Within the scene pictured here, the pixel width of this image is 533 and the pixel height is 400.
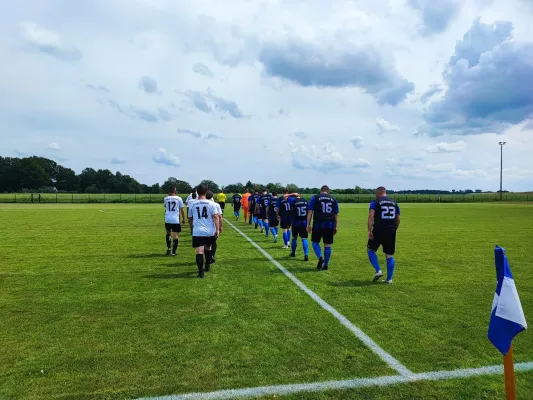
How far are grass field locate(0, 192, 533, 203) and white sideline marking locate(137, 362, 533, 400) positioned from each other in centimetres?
6397

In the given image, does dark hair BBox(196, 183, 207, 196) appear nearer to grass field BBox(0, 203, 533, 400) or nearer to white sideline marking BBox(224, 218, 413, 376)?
grass field BBox(0, 203, 533, 400)

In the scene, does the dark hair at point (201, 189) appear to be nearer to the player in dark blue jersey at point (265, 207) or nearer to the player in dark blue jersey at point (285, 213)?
the player in dark blue jersey at point (285, 213)

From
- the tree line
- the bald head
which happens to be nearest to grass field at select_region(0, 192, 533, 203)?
the tree line

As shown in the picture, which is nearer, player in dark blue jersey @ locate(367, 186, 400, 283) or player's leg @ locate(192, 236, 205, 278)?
player in dark blue jersey @ locate(367, 186, 400, 283)

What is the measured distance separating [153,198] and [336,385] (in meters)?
73.1

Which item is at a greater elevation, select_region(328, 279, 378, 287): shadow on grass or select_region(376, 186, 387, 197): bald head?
select_region(376, 186, 387, 197): bald head

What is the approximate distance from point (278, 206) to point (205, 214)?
254 inches

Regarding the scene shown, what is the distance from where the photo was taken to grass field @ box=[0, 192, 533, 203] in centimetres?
6919

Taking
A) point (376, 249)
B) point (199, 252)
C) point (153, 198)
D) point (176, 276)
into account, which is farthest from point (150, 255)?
point (153, 198)

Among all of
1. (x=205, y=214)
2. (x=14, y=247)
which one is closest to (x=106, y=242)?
(x=14, y=247)

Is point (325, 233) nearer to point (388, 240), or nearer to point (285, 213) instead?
point (388, 240)

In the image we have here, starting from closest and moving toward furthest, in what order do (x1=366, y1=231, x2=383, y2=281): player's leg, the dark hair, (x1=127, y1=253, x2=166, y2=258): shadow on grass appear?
(x1=366, y1=231, x2=383, y2=281): player's leg, the dark hair, (x1=127, y1=253, x2=166, y2=258): shadow on grass

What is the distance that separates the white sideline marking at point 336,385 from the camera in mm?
3754

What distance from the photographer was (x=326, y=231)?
9.75 meters
